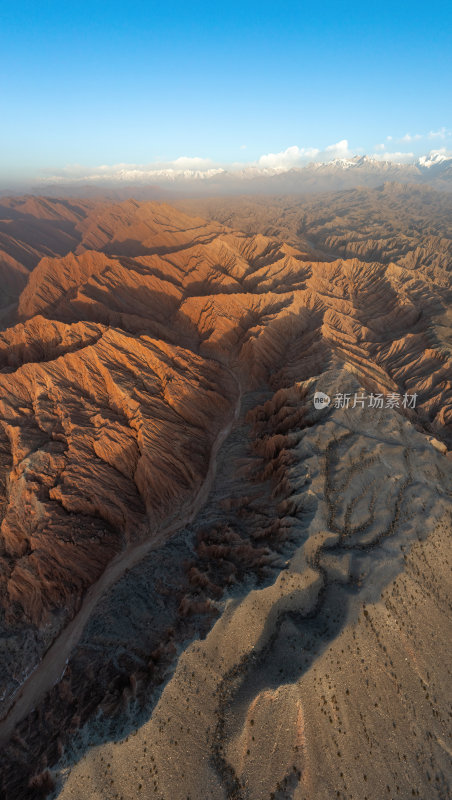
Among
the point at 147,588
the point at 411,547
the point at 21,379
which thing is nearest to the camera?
the point at 411,547

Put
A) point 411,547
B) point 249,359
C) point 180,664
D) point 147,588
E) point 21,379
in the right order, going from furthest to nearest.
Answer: point 249,359 → point 21,379 → point 147,588 → point 411,547 → point 180,664

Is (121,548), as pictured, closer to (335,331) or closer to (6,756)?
(6,756)

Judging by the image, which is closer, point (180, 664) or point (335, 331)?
point (180, 664)

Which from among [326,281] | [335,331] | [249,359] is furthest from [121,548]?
[326,281]

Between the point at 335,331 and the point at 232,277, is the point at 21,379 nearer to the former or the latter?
the point at 335,331

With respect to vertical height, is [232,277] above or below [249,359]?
above

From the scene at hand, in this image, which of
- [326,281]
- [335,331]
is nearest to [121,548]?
[335,331]

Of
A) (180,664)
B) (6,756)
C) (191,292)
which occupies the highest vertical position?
(191,292)
